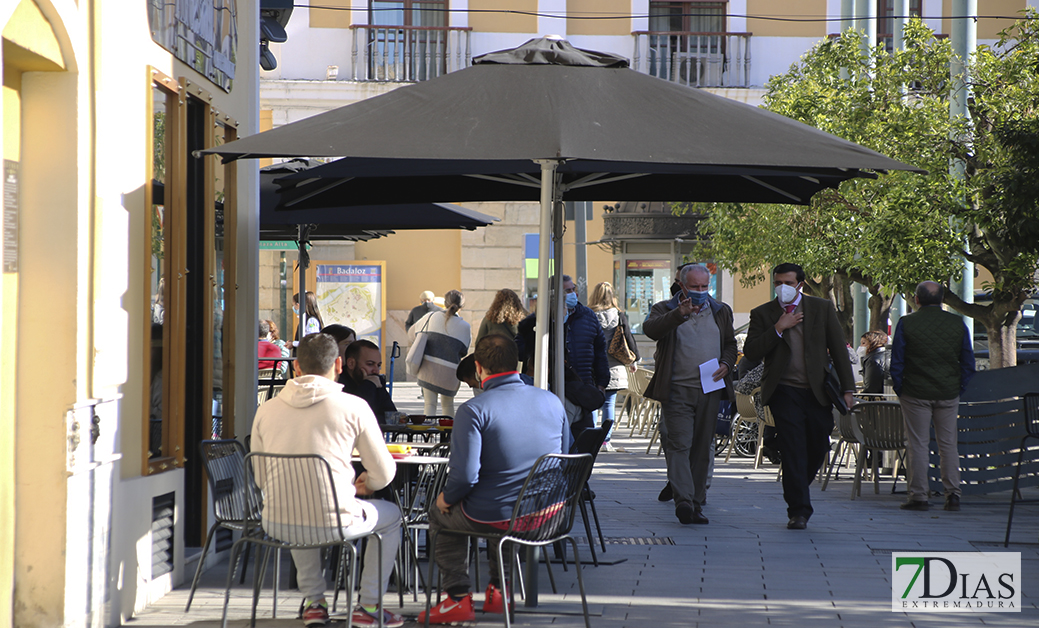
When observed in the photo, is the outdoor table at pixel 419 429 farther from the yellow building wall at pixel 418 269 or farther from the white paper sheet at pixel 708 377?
the yellow building wall at pixel 418 269

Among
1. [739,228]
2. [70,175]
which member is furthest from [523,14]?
[70,175]

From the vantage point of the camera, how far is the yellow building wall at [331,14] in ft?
75.2

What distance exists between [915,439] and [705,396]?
6.74 ft

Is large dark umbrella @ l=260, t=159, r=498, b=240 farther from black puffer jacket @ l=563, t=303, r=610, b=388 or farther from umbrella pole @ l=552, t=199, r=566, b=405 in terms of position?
umbrella pole @ l=552, t=199, r=566, b=405

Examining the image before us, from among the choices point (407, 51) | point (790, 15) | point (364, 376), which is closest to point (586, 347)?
point (364, 376)

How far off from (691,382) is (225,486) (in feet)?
12.2

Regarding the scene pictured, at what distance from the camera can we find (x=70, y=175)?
4.73 m

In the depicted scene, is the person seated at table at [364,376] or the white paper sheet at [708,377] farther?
the white paper sheet at [708,377]

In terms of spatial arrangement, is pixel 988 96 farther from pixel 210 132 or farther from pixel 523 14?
pixel 523 14

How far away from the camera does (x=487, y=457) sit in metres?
4.84

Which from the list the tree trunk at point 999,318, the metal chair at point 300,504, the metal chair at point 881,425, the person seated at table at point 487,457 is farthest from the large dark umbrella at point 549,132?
the tree trunk at point 999,318

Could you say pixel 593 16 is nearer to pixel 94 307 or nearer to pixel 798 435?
pixel 798 435

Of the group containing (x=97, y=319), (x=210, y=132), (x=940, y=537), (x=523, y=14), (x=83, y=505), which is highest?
(x=523, y=14)

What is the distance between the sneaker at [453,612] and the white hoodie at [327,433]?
2.02 ft
